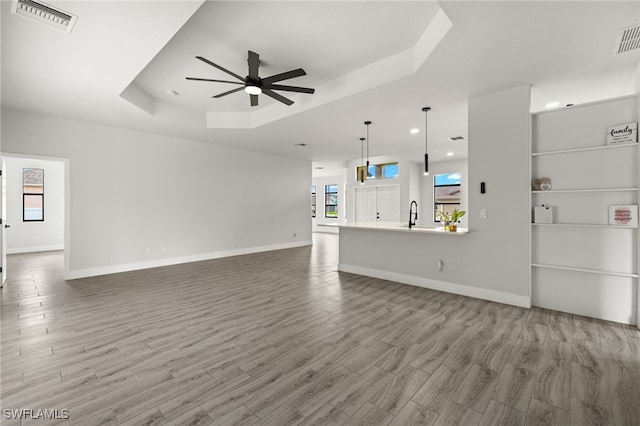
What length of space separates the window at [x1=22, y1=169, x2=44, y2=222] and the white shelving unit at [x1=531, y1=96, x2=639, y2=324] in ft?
37.9

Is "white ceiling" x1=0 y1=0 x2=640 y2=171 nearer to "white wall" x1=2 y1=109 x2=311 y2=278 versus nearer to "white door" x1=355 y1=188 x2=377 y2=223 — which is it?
"white wall" x1=2 y1=109 x2=311 y2=278

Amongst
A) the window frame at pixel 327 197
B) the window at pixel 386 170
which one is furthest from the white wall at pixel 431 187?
the window frame at pixel 327 197

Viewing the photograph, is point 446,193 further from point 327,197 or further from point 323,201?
point 323,201

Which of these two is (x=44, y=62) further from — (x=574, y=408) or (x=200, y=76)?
(x=574, y=408)

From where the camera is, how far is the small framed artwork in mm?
3127

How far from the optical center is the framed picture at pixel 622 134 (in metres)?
3.15

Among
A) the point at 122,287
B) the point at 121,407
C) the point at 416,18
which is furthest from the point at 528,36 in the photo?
the point at 122,287

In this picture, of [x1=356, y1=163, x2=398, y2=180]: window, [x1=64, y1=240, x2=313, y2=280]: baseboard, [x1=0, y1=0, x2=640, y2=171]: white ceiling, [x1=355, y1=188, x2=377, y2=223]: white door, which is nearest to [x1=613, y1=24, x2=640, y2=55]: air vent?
[x1=0, y1=0, x2=640, y2=171]: white ceiling

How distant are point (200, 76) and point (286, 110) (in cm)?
144

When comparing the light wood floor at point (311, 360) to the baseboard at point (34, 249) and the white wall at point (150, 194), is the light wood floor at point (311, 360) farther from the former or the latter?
the baseboard at point (34, 249)

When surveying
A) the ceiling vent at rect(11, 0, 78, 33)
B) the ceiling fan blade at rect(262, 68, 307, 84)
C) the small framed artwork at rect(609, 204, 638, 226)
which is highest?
the ceiling vent at rect(11, 0, 78, 33)

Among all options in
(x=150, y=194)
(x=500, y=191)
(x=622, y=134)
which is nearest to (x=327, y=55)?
(x=500, y=191)

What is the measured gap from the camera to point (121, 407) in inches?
72.0

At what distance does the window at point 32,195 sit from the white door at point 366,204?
10.1 m
